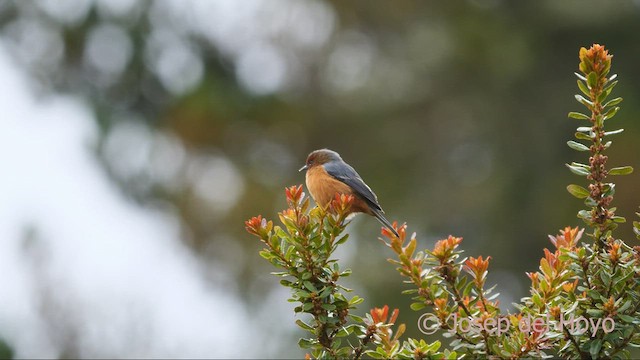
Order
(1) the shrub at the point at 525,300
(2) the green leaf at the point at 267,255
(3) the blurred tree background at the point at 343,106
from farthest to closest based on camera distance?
1. (3) the blurred tree background at the point at 343,106
2. (2) the green leaf at the point at 267,255
3. (1) the shrub at the point at 525,300

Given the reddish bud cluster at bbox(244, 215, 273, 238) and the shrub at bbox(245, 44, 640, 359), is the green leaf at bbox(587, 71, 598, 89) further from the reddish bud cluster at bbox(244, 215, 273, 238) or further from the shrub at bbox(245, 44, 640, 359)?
the reddish bud cluster at bbox(244, 215, 273, 238)

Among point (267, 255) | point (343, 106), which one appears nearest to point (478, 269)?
point (267, 255)

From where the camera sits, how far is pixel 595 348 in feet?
9.87

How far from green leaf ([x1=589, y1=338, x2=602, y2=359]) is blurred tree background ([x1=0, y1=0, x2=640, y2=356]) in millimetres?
11133

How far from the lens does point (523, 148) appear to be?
52.4 feet

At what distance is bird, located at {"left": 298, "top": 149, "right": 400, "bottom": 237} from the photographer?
599 cm

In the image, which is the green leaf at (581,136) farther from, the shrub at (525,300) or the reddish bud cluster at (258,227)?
the reddish bud cluster at (258,227)

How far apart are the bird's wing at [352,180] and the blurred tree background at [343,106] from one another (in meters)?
7.75

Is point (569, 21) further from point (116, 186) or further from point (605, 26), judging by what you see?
point (116, 186)

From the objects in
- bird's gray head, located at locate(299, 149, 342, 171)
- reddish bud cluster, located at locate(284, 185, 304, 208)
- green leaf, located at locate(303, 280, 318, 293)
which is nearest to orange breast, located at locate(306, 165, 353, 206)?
bird's gray head, located at locate(299, 149, 342, 171)

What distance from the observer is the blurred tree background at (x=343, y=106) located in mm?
14797

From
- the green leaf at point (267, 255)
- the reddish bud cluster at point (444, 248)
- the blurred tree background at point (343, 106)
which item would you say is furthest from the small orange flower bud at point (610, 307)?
the blurred tree background at point (343, 106)

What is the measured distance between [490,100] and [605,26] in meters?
2.18

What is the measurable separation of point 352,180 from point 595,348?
10.9 feet
